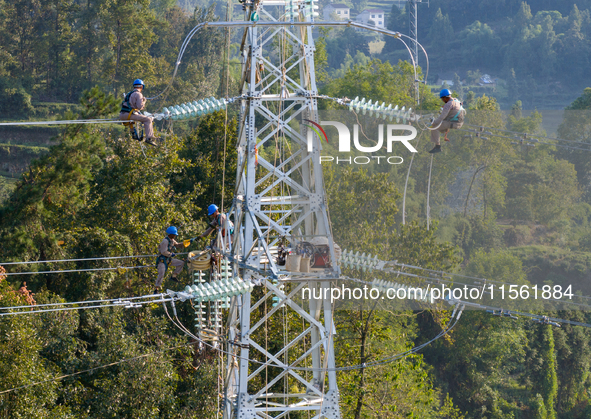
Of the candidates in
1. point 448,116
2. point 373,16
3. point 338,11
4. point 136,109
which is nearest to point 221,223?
point 136,109

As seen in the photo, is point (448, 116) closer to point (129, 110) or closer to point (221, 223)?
point (221, 223)

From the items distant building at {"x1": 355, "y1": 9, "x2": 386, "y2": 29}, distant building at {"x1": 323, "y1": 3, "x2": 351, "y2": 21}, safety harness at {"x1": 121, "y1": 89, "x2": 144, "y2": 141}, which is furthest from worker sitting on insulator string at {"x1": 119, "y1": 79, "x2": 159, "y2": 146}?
distant building at {"x1": 323, "y1": 3, "x2": 351, "y2": 21}

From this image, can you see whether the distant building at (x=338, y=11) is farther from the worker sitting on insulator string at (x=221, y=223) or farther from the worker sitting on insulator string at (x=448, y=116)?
the worker sitting on insulator string at (x=448, y=116)

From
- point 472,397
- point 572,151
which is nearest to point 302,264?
point 472,397

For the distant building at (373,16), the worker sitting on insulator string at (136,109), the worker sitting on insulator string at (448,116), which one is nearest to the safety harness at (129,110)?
the worker sitting on insulator string at (136,109)

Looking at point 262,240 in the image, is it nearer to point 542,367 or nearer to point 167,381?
point 167,381

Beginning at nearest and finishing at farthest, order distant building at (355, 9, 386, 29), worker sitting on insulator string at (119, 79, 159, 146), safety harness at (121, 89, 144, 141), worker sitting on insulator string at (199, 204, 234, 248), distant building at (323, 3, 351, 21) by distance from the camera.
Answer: worker sitting on insulator string at (119, 79, 159, 146) < safety harness at (121, 89, 144, 141) < worker sitting on insulator string at (199, 204, 234, 248) < distant building at (355, 9, 386, 29) < distant building at (323, 3, 351, 21)

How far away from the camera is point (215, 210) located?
1741cm

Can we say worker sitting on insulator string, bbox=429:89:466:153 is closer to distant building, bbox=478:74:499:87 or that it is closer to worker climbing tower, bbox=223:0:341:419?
worker climbing tower, bbox=223:0:341:419

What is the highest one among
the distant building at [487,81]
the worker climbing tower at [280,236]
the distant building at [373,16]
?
the distant building at [373,16]

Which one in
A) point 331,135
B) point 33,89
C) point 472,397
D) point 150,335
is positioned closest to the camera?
point 150,335

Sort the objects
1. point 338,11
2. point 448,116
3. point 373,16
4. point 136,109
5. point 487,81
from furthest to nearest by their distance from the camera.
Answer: point 338,11, point 373,16, point 487,81, point 448,116, point 136,109

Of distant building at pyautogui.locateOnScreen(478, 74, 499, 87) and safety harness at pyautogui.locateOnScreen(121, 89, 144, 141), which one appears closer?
safety harness at pyautogui.locateOnScreen(121, 89, 144, 141)

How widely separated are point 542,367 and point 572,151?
63.8ft
